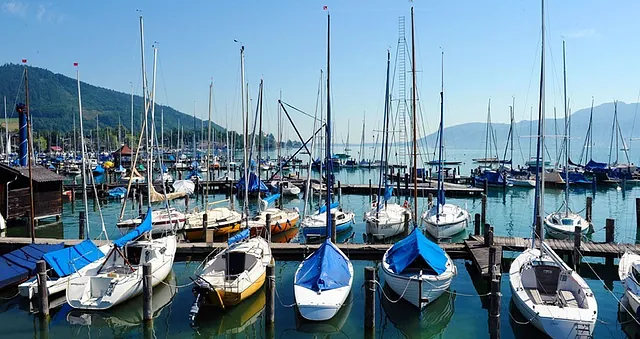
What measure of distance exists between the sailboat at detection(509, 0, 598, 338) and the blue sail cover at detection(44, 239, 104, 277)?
18019mm

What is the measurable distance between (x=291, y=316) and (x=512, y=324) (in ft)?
27.7

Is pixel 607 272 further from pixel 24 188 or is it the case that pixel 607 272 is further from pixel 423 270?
pixel 24 188

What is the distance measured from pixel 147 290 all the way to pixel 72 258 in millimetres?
5798

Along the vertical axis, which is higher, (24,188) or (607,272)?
(24,188)

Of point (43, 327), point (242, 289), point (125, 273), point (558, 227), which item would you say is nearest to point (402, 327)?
point (242, 289)

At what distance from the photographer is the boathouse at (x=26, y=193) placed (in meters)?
34.3

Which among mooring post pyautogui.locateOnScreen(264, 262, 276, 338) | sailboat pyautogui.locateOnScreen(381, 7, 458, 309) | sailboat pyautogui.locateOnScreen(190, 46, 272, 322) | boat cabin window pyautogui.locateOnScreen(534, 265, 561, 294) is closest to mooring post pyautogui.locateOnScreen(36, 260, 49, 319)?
sailboat pyautogui.locateOnScreen(190, 46, 272, 322)

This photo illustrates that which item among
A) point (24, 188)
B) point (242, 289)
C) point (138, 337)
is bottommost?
point (138, 337)

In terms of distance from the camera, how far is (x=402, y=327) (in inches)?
704

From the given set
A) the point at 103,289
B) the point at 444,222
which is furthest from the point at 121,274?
the point at 444,222

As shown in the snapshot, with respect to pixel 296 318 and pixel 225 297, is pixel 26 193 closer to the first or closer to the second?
pixel 225 297

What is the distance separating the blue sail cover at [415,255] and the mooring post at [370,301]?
2.71 meters

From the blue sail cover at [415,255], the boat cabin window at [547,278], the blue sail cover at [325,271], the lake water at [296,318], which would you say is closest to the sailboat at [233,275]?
the lake water at [296,318]

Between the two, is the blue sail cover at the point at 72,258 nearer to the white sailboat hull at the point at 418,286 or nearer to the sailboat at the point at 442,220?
the white sailboat hull at the point at 418,286
